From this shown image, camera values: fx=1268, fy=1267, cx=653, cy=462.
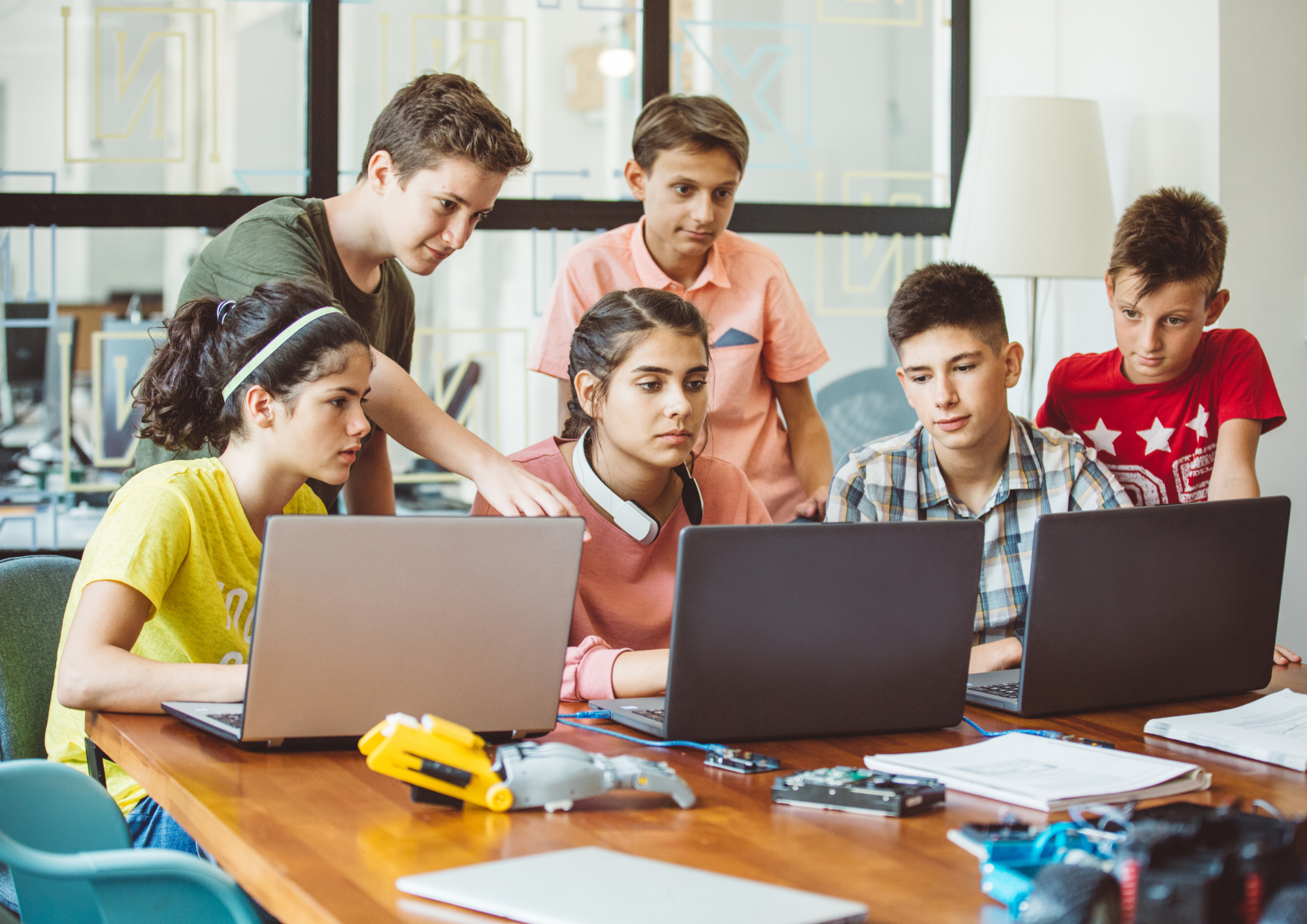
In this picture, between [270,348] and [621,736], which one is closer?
[621,736]

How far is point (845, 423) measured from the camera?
3.69m

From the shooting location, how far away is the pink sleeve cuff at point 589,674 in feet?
4.83

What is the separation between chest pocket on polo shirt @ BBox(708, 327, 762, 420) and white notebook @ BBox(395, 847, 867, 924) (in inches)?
63.1

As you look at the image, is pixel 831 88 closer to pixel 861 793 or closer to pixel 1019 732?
pixel 1019 732

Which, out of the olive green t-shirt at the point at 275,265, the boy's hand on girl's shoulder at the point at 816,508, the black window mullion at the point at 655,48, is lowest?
the boy's hand on girl's shoulder at the point at 816,508

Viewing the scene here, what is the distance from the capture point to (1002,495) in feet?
6.41

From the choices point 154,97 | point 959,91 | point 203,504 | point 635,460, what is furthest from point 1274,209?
point 154,97

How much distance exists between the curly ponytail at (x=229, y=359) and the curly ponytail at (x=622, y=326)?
0.38 meters

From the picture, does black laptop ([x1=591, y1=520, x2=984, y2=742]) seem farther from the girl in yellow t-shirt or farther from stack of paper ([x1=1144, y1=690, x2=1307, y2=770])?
the girl in yellow t-shirt

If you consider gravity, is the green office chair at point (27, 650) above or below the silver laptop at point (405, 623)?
below

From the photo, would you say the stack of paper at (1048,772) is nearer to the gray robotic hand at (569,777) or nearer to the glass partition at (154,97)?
the gray robotic hand at (569,777)

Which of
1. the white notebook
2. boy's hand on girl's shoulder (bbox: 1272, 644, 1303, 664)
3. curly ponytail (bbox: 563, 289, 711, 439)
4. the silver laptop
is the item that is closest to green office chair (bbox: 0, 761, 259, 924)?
the silver laptop

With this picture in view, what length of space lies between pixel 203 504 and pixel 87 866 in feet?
2.11

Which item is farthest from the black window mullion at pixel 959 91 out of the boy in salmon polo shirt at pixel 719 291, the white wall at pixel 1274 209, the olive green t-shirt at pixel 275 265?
the olive green t-shirt at pixel 275 265
